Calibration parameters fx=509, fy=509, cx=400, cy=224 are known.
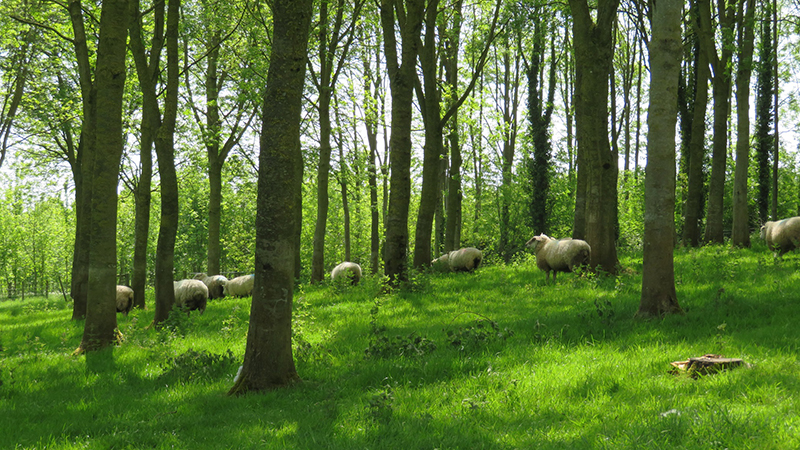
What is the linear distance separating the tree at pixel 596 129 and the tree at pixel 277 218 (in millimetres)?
8753

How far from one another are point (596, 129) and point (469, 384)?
8.99 meters

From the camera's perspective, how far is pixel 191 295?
15695mm

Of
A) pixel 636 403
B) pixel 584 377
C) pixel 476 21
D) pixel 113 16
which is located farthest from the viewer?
pixel 476 21

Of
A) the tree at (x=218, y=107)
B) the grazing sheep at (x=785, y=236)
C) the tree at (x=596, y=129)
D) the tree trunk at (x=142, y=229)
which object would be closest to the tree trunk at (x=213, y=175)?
the tree at (x=218, y=107)

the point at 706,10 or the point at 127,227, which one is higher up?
the point at 706,10

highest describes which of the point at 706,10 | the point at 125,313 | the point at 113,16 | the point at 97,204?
the point at 706,10

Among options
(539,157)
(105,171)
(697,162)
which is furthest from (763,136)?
(105,171)

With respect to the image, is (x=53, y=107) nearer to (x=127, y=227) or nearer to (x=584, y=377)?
(x=584, y=377)

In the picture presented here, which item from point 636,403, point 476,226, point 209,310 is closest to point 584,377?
point 636,403

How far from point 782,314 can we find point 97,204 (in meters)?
12.6

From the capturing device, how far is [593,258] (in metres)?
13.1

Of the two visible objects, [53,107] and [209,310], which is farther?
[53,107]

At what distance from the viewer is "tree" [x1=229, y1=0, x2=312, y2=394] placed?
668 cm

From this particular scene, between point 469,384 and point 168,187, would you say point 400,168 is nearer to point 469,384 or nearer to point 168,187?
point 168,187
